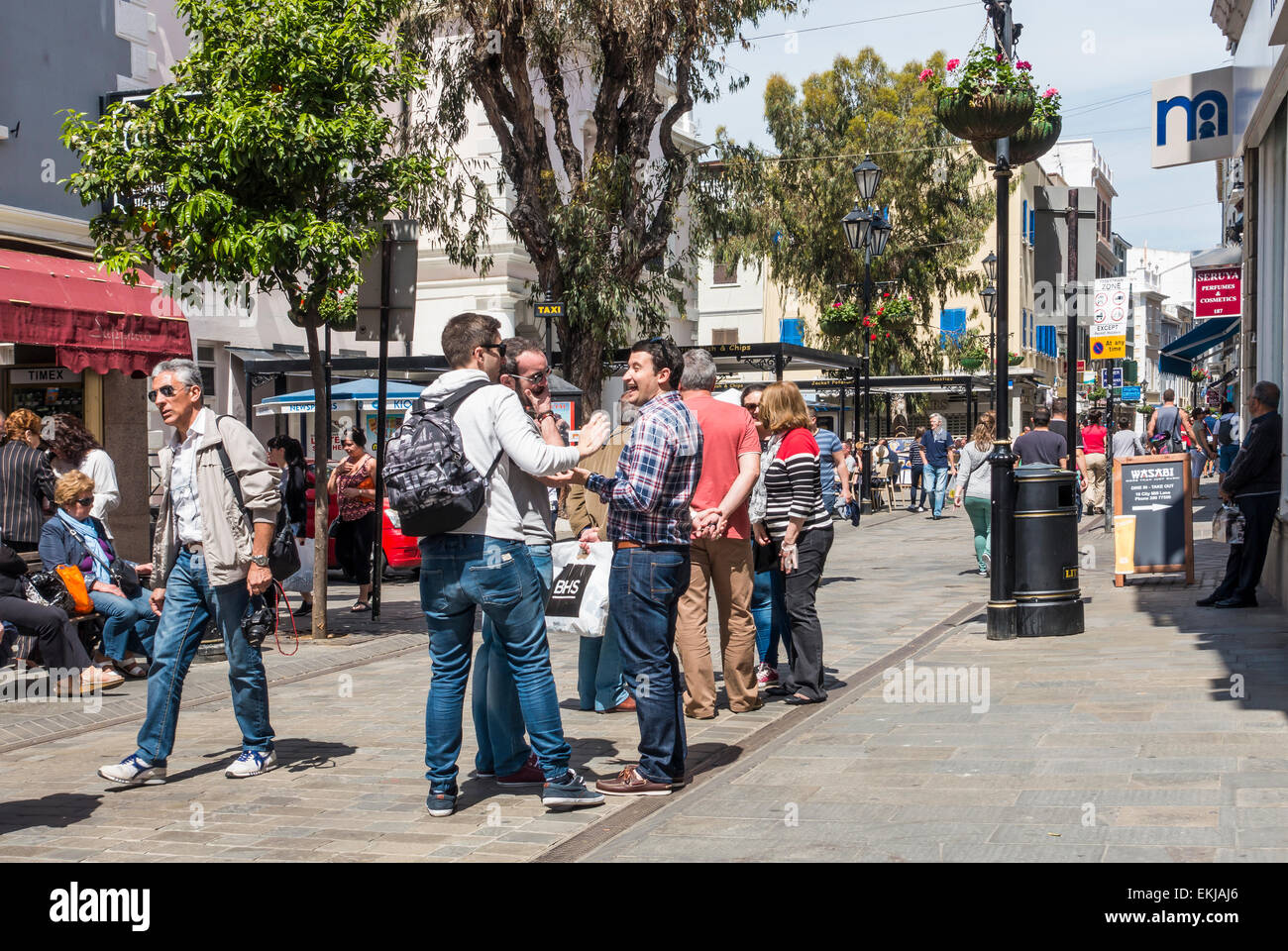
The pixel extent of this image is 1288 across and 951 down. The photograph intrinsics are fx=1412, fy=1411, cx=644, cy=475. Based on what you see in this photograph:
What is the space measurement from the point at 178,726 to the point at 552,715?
10.3 feet

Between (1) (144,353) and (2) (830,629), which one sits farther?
(1) (144,353)

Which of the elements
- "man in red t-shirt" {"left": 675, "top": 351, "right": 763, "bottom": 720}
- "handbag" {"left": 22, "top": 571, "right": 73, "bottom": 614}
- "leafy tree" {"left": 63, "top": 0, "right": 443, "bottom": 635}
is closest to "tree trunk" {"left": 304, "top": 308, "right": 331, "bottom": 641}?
"leafy tree" {"left": 63, "top": 0, "right": 443, "bottom": 635}

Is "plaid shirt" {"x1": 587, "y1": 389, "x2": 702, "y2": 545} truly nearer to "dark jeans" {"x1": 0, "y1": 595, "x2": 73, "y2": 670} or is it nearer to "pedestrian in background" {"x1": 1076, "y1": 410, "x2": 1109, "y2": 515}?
"dark jeans" {"x1": 0, "y1": 595, "x2": 73, "y2": 670}

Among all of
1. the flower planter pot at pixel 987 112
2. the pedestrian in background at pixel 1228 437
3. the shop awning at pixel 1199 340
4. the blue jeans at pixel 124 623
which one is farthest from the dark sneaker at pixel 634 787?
the pedestrian in background at pixel 1228 437

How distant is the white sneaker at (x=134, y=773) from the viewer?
20.8 ft

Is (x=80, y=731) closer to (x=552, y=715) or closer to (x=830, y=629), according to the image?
(x=552, y=715)

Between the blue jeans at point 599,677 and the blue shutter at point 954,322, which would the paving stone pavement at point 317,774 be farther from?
the blue shutter at point 954,322

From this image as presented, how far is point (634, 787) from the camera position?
5961 mm

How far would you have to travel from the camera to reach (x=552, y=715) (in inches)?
224

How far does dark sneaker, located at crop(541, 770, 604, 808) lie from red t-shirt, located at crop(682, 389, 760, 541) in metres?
1.91

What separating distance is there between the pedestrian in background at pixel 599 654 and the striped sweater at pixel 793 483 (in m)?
0.88

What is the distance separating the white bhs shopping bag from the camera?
23.0 feet

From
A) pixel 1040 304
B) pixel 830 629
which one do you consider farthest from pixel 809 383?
pixel 830 629

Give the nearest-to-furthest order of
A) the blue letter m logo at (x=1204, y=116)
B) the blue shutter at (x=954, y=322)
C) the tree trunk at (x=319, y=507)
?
1. the tree trunk at (x=319, y=507)
2. the blue letter m logo at (x=1204, y=116)
3. the blue shutter at (x=954, y=322)
